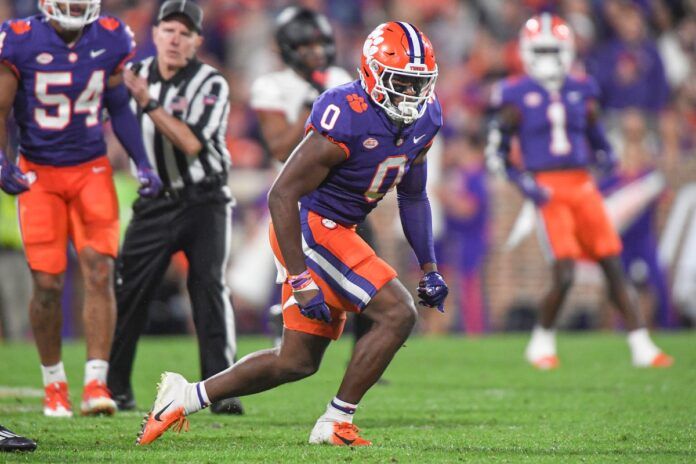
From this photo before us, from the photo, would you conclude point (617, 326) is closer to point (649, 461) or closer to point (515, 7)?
point (515, 7)

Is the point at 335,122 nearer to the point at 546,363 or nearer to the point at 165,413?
the point at 165,413

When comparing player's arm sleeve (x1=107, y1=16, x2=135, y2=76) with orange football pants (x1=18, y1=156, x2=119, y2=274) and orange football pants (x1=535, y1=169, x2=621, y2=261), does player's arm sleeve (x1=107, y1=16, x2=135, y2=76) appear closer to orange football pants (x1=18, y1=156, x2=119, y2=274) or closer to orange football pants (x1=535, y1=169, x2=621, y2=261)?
orange football pants (x1=18, y1=156, x2=119, y2=274)

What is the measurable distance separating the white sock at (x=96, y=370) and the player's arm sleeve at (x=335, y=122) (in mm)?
1927

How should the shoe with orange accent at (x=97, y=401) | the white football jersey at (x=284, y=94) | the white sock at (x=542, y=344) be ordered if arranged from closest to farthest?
the shoe with orange accent at (x=97, y=401)
the white football jersey at (x=284, y=94)
the white sock at (x=542, y=344)

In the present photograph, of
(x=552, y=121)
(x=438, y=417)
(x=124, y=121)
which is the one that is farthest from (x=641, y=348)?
(x=124, y=121)

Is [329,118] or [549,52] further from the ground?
[549,52]

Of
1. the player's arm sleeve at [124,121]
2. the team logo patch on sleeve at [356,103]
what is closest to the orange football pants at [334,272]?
the team logo patch on sleeve at [356,103]

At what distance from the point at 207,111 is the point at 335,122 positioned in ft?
5.56

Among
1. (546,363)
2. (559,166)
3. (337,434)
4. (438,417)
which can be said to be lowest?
(546,363)

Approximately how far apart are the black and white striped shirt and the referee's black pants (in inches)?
4.0

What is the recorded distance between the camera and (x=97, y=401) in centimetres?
623

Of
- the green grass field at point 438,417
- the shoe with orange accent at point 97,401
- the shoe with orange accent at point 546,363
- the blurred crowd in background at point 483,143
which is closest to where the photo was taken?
the green grass field at point 438,417

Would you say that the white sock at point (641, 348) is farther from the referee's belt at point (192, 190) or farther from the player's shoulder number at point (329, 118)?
the player's shoulder number at point (329, 118)

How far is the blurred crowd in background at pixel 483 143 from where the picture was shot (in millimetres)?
12805
